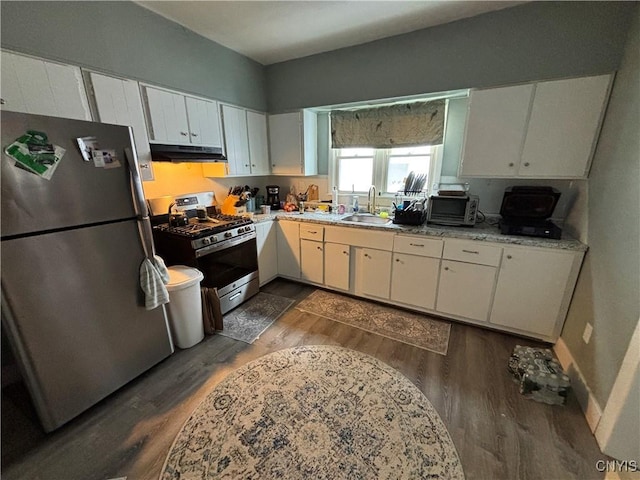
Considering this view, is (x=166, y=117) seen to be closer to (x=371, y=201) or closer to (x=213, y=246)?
(x=213, y=246)

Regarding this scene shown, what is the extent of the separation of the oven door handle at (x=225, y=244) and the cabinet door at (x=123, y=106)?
2.59ft

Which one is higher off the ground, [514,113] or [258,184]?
[514,113]

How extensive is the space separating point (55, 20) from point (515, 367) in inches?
158

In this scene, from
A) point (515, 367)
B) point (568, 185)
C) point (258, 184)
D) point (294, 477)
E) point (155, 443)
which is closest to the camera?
point (294, 477)

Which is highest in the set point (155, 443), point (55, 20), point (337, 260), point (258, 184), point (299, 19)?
point (299, 19)

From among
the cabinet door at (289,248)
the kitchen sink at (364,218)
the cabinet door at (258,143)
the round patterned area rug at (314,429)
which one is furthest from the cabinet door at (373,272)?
the cabinet door at (258,143)

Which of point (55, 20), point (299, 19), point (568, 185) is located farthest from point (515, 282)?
point (55, 20)

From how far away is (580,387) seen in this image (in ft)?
5.80

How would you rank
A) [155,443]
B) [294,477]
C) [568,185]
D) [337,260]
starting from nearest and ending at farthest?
[294,477], [155,443], [568,185], [337,260]

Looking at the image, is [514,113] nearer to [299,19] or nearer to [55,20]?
[299,19]

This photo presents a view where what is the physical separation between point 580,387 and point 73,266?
329cm

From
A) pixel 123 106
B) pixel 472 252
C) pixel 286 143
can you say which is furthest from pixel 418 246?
pixel 123 106

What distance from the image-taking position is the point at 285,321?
2.65 metres

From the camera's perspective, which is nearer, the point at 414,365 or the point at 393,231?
the point at 414,365
